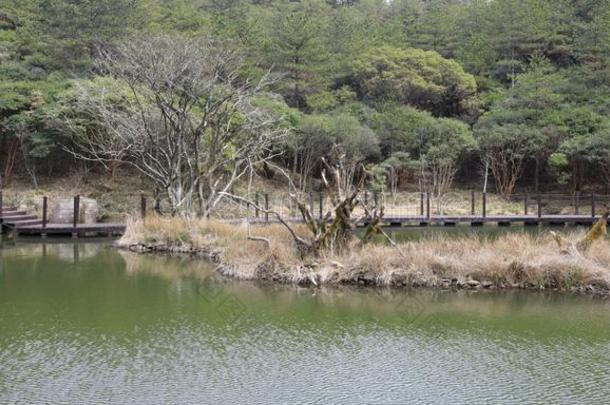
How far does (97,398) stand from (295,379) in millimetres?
1939

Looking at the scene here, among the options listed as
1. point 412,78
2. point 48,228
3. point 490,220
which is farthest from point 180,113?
point 412,78

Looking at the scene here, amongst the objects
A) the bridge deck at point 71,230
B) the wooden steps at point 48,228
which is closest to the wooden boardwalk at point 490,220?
the bridge deck at point 71,230

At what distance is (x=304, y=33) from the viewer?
115ft

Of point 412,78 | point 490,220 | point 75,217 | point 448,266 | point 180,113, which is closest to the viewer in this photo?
point 448,266

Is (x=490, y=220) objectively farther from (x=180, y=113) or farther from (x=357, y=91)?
(x=357, y=91)

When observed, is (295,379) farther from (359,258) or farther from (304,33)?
(304,33)

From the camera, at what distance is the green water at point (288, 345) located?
21.6ft

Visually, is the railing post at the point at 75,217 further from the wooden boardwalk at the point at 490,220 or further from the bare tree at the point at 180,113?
the wooden boardwalk at the point at 490,220

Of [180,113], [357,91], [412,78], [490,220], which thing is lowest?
[490,220]

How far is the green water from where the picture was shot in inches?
259

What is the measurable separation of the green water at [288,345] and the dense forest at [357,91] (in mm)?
11003

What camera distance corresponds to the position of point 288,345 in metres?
8.25

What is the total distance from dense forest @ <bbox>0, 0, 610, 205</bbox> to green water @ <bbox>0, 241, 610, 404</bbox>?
433 inches

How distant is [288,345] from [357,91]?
3065 centimetres
